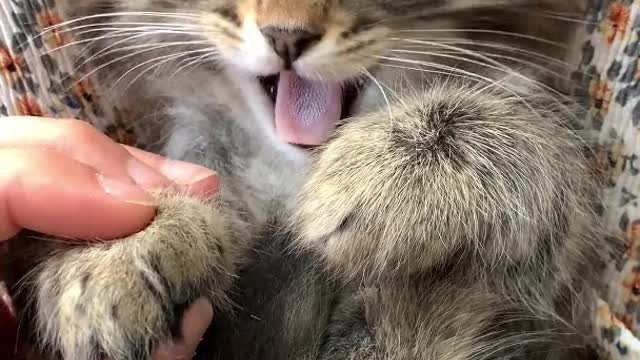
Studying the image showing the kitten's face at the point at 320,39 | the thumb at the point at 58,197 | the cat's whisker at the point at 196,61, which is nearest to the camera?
the thumb at the point at 58,197

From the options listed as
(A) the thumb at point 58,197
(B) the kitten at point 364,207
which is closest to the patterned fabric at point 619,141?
(B) the kitten at point 364,207

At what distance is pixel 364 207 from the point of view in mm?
825

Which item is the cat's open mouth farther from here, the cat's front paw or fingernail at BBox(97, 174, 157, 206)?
fingernail at BBox(97, 174, 157, 206)

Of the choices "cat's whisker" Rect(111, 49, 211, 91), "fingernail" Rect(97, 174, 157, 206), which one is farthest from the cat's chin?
"fingernail" Rect(97, 174, 157, 206)

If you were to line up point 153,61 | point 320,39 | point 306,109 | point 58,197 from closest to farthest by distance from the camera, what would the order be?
point 58,197 → point 320,39 → point 306,109 → point 153,61

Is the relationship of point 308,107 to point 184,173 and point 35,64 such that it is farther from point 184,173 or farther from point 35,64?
point 35,64

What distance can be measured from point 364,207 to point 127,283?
0.25 meters

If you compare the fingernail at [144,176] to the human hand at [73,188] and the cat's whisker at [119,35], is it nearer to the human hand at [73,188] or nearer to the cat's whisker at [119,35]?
the human hand at [73,188]

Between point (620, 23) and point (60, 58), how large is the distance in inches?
27.4

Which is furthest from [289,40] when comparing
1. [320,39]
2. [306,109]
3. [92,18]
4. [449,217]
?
[92,18]

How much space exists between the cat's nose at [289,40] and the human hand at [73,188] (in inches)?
7.8

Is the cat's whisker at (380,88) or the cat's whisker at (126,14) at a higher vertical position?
the cat's whisker at (126,14)

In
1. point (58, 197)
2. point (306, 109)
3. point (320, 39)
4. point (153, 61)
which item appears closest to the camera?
point (58, 197)

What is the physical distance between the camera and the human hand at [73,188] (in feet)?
2.44
